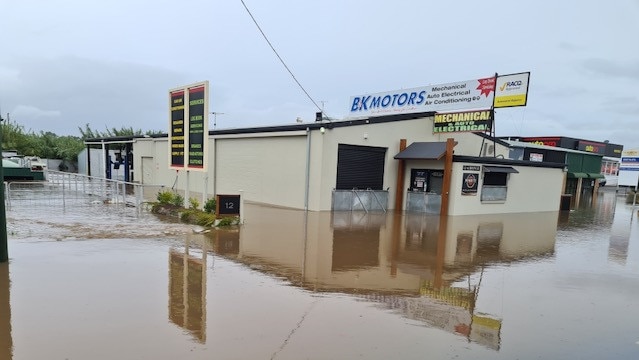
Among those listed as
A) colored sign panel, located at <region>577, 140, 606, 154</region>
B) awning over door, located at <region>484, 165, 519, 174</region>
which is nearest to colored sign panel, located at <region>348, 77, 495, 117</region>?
awning over door, located at <region>484, 165, 519, 174</region>

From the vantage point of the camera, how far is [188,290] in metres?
6.09

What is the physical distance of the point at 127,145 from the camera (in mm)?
30109

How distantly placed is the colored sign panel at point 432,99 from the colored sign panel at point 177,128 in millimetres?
11795

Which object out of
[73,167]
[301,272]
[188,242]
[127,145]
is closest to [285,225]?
[188,242]

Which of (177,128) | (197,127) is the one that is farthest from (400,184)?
(177,128)

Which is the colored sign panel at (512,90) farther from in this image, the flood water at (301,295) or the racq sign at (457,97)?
the flood water at (301,295)

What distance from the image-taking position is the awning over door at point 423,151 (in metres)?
16.9

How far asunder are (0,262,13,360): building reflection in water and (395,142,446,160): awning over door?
1436cm

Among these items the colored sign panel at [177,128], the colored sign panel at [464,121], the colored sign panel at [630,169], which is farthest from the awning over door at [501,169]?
the colored sign panel at [630,169]

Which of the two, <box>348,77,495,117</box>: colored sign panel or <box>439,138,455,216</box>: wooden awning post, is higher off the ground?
<box>348,77,495,117</box>: colored sign panel

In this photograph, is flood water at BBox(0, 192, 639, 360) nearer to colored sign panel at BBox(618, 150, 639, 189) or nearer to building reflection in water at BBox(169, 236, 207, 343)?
building reflection in water at BBox(169, 236, 207, 343)

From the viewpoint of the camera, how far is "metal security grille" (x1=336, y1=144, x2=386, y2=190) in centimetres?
1686

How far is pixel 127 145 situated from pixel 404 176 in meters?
21.7

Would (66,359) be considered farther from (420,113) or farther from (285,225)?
(420,113)
